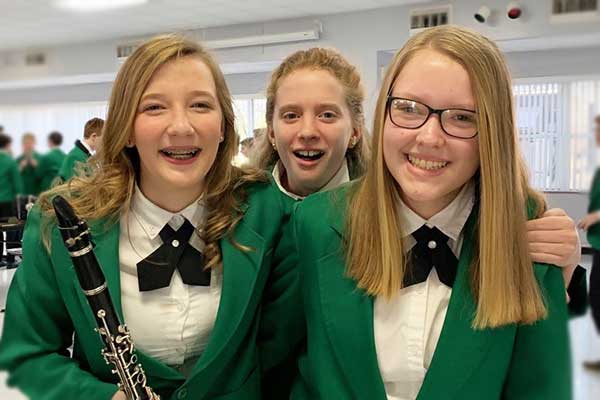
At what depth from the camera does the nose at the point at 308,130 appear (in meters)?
1.82

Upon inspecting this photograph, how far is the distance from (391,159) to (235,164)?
1.84ft

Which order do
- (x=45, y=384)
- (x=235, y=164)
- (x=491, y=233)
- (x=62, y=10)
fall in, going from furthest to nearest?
1. (x=62, y=10)
2. (x=235, y=164)
3. (x=45, y=384)
4. (x=491, y=233)

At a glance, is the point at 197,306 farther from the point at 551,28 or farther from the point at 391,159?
the point at 551,28

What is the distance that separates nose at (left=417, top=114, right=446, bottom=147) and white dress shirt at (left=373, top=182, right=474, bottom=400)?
0.65 ft

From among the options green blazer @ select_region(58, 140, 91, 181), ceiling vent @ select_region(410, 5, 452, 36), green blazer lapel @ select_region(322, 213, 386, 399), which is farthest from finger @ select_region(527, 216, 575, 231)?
ceiling vent @ select_region(410, 5, 452, 36)

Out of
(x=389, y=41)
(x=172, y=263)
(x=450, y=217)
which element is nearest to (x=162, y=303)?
(x=172, y=263)

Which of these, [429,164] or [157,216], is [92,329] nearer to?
[157,216]

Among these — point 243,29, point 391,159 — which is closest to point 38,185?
point 243,29

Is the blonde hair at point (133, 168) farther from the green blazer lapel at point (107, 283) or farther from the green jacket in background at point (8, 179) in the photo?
the green jacket in background at point (8, 179)

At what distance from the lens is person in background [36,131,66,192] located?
346 inches

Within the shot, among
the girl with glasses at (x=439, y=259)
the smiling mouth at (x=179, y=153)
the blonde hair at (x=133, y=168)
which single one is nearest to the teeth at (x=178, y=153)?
the smiling mouth at (x=179, y=153)

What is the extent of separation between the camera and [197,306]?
1455mm

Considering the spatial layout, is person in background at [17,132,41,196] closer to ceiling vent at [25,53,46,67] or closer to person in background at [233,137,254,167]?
ceiling vent at [25,53,46,67]

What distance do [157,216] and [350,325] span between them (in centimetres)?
58
